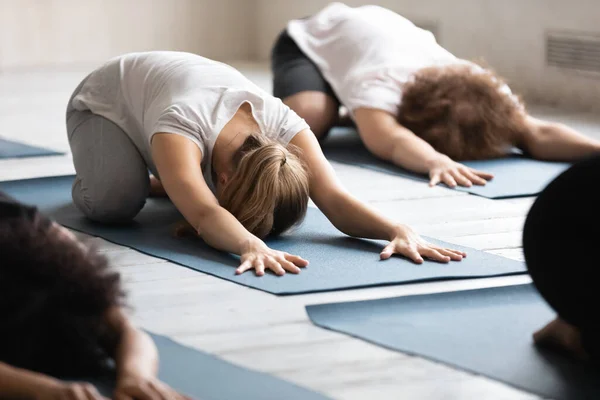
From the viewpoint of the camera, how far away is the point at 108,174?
3.06 meters

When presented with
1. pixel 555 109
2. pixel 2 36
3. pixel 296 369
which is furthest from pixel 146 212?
pixel 2 36

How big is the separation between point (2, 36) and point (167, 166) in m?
5.85

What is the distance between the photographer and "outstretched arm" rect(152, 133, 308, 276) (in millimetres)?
2576

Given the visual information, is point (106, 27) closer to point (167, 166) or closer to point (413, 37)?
point (413, 37)

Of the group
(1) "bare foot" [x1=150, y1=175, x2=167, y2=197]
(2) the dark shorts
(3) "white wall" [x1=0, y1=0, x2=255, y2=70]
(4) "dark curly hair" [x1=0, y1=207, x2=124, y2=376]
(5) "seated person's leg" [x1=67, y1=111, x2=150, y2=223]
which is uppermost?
(4) "dark curly hair" [x1=0, y1=207, x2=124, y2=376]

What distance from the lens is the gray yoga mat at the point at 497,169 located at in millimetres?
3617

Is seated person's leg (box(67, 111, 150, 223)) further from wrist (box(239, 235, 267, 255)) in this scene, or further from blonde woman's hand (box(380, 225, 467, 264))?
blonde woman's hand (box(380, 225, 467, 264))

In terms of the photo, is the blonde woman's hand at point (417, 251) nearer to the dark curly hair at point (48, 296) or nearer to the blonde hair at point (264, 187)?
the blonde hair at point (264, 187)

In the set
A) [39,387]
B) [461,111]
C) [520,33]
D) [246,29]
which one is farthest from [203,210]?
[246,29]

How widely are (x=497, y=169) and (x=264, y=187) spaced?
1600 mm

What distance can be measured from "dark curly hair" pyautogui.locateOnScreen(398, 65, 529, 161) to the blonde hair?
1360 mm

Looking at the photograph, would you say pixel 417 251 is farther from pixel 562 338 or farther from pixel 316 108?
pixel 316 108

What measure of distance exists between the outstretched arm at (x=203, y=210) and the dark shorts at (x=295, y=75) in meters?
1.77

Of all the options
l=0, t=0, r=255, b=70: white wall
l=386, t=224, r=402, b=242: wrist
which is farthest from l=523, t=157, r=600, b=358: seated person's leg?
l=0, t=0, r=255, b=70: white wall
